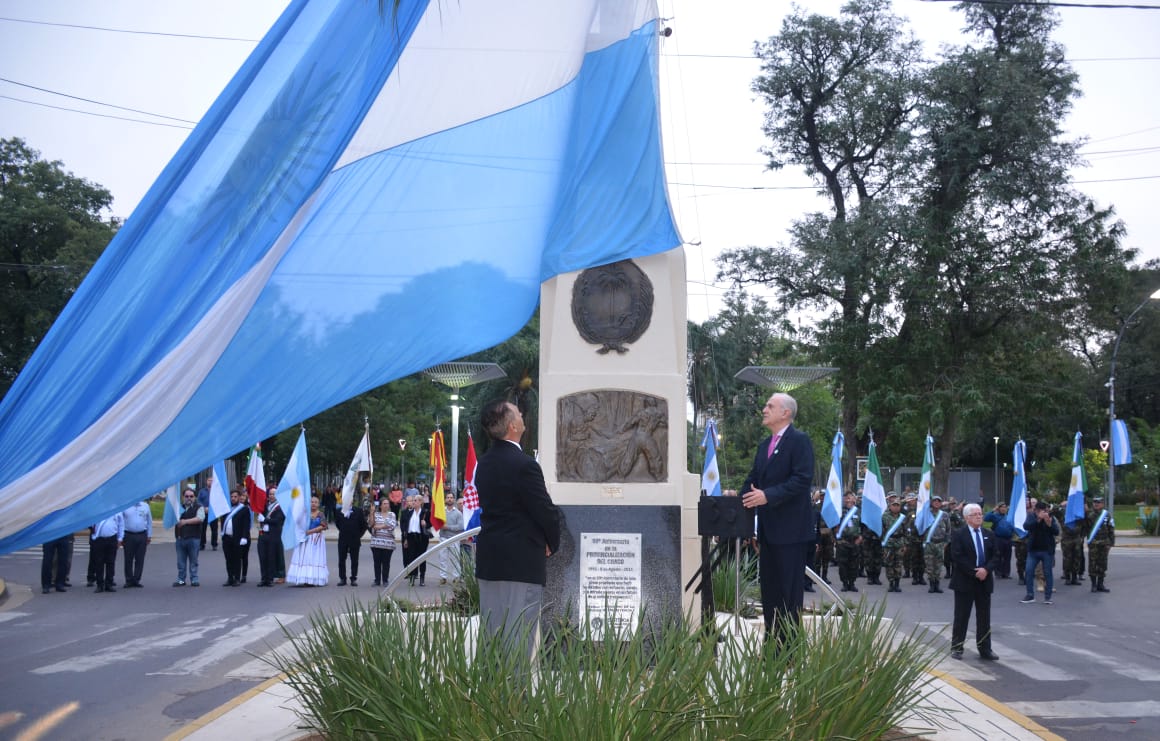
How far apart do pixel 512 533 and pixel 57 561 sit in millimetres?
16126

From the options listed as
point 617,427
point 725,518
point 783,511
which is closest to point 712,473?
point 617,427

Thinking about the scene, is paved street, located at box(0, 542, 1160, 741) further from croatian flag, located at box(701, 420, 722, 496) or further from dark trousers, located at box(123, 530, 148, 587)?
croatian flag, located at box(701, 420, 722, 496)

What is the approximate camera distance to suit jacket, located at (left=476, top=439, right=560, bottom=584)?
694 cm

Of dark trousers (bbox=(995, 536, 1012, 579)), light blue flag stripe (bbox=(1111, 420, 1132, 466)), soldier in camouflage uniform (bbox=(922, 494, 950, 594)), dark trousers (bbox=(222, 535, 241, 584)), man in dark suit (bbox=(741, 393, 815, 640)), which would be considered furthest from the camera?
light blue flag stripe (bbox=(1111, 420, 1132, 466))

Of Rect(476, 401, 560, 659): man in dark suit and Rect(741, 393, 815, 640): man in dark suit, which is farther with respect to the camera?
Rect(741, 393, 815, 640): man in dark suit

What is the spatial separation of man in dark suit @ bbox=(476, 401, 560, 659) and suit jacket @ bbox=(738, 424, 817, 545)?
1923 mm

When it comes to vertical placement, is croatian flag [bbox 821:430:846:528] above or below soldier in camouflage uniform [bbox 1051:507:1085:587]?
above

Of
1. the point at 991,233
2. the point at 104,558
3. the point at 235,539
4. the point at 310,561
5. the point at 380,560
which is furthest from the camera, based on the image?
the point at 991,233

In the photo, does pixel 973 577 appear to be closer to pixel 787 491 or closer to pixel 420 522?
pixel 787 491

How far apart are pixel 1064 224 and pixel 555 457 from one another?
1268 inches

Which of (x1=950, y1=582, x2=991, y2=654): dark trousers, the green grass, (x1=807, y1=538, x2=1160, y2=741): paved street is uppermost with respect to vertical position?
the green grass

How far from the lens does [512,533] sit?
22.9 ft

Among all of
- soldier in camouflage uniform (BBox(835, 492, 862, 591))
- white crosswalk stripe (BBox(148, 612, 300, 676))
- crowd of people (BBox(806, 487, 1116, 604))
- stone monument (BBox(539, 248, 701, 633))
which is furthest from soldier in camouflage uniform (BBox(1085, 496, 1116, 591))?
white crosswalk stripe (BBox(148, 612, 300, 676))

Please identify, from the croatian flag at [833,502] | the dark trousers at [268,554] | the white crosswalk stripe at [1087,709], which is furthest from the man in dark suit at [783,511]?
the croatian flag at [833,502]
